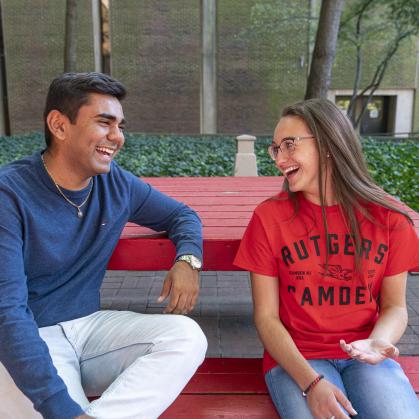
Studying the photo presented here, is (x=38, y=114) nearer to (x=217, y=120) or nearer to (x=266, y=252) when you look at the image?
(x=217, y=120)

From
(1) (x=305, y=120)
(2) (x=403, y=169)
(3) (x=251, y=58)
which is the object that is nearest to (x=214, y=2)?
(3) (x=251, y=58)

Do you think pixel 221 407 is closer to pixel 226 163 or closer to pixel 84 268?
pixel 84 268

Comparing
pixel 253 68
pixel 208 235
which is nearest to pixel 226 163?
pixel 208 235

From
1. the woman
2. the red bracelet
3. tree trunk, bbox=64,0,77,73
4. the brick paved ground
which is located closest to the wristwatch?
the woman

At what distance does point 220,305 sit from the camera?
4.12 meters

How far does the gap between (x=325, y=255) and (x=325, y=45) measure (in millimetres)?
7904

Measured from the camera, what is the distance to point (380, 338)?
5.73 ft

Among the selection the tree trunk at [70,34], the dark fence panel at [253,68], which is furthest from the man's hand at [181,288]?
the dark fence panel at [253,68]

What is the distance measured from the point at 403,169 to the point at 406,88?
17.3m

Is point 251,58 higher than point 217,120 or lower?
higher

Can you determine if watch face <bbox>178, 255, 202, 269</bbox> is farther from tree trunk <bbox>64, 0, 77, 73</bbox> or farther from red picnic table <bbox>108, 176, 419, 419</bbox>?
tree trunk <bbox>64, 0, 77, 73</bbox>

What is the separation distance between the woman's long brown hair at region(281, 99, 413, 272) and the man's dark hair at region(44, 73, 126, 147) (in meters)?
0.69

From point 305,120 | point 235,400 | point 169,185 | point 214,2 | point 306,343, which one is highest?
point 214,2

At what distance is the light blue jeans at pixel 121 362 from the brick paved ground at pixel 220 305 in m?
1.56
